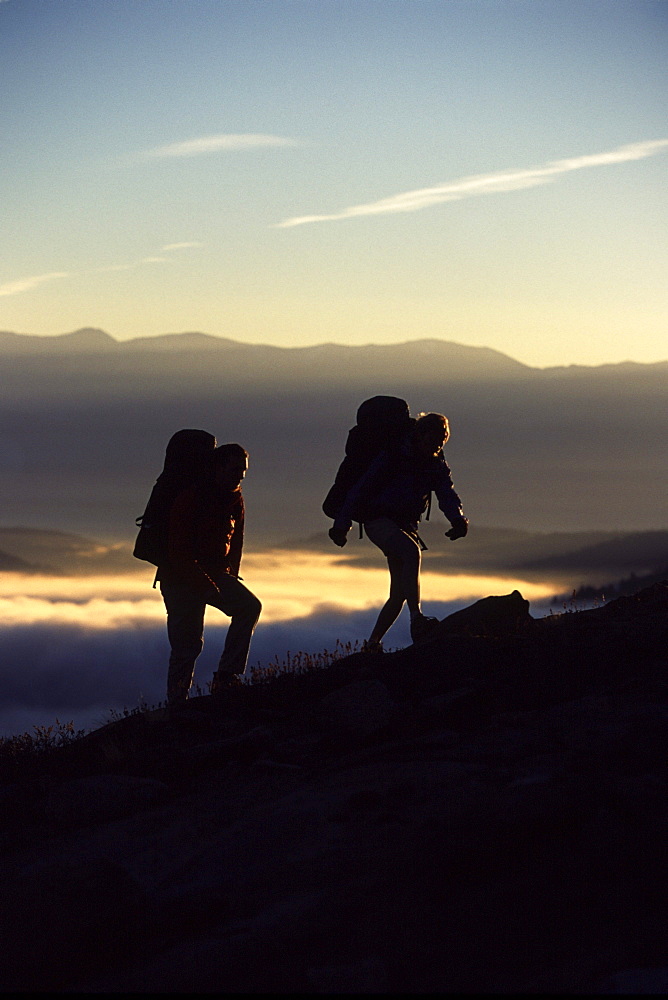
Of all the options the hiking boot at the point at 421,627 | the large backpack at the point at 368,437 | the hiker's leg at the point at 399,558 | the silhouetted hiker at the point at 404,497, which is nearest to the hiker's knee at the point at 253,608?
the silhouetted hiker at the point at 404,497

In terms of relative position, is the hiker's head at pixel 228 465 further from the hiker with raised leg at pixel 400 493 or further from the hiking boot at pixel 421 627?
the hiking boot at pixel 421 627

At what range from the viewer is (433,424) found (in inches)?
432

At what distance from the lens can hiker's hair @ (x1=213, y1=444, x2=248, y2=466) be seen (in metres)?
10.2

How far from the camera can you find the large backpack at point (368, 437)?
1098 centimetres

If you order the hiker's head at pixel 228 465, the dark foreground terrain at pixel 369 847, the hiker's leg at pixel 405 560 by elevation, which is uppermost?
the hiker's head at pixel 228 465

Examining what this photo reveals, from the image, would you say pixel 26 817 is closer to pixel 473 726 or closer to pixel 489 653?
pixel 473 726

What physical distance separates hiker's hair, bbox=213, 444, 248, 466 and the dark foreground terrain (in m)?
2.38

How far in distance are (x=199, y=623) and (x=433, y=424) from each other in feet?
9.90

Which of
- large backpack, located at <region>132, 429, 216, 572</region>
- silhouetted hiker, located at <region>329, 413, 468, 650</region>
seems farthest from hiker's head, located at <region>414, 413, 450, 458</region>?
large backpack, located at <region>132, 429, 216, 572</region>

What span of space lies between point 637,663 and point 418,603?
262 centimetres

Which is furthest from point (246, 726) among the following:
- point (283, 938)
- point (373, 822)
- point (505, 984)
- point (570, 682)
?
point (505, 984)

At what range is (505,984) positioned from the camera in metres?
4.45

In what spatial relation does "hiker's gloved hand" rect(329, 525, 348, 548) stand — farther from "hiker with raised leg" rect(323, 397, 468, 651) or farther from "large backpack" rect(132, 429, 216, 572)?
"large backpack" rect(132, 429, 216, 572)

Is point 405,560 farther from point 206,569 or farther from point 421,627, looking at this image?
point 206,569
